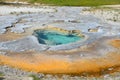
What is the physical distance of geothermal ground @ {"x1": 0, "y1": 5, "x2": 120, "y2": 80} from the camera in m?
25.6

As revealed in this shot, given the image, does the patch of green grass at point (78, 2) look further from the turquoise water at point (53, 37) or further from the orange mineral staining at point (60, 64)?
the orange mineral staining at point (60, 64)

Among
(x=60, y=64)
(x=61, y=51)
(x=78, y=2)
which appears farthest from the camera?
(x=78, y=2)

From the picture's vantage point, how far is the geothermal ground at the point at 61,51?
25.6 m

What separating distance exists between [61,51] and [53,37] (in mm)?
6415

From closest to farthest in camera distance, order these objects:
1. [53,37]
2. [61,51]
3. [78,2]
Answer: [61,51]
[53,37]
[78,2]

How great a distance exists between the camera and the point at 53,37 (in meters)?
35.4

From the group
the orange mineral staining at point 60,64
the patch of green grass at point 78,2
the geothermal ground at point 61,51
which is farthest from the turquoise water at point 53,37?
the patch of green grass at point 78,2

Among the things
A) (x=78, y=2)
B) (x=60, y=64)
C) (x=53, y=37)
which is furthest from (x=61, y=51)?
(x=78, y=2)

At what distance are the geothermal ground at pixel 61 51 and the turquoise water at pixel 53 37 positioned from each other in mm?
690

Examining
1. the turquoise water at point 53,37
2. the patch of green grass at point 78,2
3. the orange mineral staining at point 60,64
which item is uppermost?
the patch of green grass at point 78,2

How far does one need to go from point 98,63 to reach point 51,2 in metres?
36.5

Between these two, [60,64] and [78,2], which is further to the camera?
[78,2]

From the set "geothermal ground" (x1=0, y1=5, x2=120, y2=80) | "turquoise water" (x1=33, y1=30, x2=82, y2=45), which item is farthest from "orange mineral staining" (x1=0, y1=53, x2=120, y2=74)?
"turquoise water" (x1=33, y1=30, x2=82, y2=45)

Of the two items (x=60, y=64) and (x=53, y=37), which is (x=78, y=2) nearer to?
(x=53, y=37)
